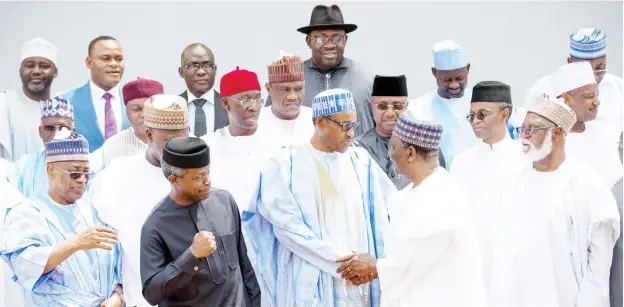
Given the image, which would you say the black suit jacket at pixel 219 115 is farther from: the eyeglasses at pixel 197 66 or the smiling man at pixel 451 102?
the smiling man at pixel 451 102

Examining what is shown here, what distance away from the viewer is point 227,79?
727 centimetres

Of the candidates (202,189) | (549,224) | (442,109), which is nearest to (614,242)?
(549,224)

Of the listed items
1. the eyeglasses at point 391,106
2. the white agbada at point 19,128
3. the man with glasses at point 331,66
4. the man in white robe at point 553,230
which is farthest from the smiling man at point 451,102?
the white agbada at point 19,128

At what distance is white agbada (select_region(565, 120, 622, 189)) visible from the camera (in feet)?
25.3

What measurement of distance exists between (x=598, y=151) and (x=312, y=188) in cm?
244

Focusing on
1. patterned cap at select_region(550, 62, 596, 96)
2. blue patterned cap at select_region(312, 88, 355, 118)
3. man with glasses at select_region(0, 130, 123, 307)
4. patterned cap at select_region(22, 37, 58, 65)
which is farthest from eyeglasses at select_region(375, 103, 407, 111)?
patterned cap at select_region(22, 37, 58, 65)

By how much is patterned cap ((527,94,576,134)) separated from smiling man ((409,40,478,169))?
4.20 ft

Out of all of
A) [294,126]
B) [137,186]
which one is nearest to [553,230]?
[294,126]

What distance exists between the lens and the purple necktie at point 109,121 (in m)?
7.97

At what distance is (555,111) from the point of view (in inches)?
259

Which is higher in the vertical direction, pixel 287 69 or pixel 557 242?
pixel 287 69

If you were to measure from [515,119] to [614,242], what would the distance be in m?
1.85

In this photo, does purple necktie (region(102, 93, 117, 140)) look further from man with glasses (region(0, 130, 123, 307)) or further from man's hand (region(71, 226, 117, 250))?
man's hand (region(71, 226, 117, 250))

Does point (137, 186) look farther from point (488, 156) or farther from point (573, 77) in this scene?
point (573, 77)
